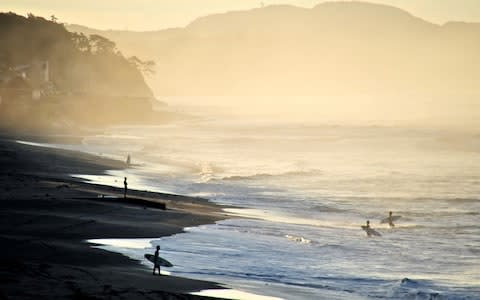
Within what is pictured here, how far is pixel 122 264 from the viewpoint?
63.4ft

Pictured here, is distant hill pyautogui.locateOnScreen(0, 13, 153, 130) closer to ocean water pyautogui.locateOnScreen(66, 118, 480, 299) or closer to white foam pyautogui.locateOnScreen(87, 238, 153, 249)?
ocean water pyautogui.locateOnScreen(66, 118, 480, 299)

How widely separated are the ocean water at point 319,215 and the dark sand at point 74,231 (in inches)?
45.5

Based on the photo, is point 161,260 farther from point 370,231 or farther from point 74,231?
point 370,231

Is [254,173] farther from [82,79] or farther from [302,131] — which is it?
[82,79]

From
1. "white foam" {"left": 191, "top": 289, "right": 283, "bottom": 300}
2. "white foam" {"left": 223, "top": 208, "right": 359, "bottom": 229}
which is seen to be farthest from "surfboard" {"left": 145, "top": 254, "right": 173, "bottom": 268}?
"white foam" {"left": 223, "top": 208, "right": 359, "bottom": 229}

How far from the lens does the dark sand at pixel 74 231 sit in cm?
1592

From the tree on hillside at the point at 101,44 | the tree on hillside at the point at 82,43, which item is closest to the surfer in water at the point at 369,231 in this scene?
the tree on hillside at the point at 82,43

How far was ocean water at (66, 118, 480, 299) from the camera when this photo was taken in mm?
20562

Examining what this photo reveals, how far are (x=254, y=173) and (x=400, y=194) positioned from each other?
10.6 meters

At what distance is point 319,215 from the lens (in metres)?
34.1

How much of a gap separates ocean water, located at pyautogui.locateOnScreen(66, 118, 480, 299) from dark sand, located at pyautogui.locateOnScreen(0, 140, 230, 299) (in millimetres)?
1157

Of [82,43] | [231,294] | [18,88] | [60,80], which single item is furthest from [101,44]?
[231,294]

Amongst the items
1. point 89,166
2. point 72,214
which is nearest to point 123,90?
point 89,166

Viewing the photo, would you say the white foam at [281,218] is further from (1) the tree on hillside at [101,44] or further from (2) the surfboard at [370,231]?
(1) the tree on hillside at [101,44]
